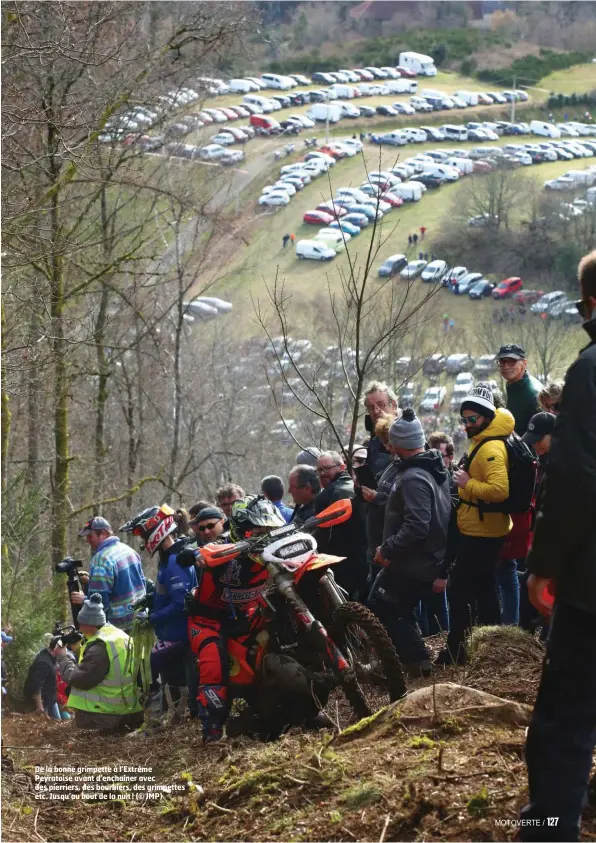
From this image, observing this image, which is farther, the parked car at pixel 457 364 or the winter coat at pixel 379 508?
the parked car at pixel 457 364

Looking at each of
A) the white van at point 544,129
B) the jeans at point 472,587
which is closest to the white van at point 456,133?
the white van at point 544,129

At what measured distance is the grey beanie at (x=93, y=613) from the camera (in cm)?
802

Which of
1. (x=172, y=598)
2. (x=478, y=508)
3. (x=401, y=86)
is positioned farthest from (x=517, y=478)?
(x=401, y=86)

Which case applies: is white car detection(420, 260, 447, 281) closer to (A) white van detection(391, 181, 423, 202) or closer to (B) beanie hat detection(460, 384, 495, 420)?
(B) beanie hat detection(460, 384, 495, 420)

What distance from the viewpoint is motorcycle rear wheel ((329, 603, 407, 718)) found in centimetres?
619

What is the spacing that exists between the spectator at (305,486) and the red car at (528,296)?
157 feet

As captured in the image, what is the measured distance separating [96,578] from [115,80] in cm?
1099

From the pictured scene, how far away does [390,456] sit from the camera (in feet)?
28.2

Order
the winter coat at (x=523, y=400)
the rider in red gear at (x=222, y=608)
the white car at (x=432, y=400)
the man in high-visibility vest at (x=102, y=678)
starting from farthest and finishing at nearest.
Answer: the white car at (x=432, y=400) → the winter coat at (x=523, y=400) → the man in high-visibility vest at (x=102, y=678) → the rider in red gear at (x=222, y=608)


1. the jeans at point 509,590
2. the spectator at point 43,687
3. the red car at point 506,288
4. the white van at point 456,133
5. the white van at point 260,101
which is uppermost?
the jeans at point 509,590

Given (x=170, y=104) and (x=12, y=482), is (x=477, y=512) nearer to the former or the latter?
(x=12, y=482)

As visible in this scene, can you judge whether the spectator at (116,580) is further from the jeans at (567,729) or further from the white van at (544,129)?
the white van at (544,129)

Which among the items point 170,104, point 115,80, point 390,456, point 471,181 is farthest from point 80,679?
point 471,181

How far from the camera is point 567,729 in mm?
3768
